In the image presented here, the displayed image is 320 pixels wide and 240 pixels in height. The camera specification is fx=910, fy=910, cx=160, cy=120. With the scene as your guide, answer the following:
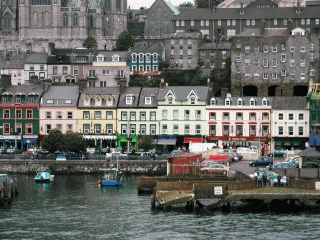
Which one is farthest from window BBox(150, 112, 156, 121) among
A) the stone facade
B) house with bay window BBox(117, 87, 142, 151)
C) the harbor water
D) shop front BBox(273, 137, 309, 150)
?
the harbor water

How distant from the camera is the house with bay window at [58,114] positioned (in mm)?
112062

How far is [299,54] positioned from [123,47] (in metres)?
47.9

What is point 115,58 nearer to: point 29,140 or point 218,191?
point 29,140

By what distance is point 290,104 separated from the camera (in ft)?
362

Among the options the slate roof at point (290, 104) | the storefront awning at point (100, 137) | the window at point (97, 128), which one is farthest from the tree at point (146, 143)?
the slate roof at point (290, 104)

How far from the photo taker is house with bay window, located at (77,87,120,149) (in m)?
111

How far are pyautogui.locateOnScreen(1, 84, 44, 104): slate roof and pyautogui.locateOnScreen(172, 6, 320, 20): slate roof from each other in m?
54.0

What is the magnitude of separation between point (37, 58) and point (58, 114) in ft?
118

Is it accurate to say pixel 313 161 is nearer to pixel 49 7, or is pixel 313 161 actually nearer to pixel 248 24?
pixel 248 24

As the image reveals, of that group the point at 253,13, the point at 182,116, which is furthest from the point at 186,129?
the point at 253,13

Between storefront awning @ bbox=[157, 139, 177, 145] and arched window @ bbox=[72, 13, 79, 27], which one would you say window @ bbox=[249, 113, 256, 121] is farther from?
arched window @ bbox=[72, 13, 79, 27]

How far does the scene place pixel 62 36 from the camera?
186 m

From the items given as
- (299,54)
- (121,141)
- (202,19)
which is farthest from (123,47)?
(121,141)

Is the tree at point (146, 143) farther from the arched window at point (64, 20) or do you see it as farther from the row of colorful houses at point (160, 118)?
the arched window at point (64, 20)
